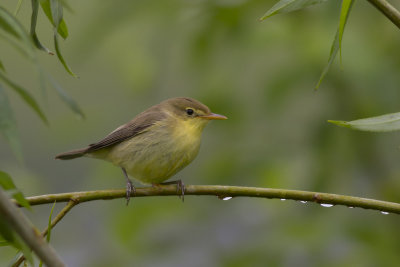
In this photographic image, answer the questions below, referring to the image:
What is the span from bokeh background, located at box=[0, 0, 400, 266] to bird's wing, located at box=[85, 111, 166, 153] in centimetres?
16

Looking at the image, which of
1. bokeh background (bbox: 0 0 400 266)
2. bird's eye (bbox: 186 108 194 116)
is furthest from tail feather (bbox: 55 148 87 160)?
bird's eye (bbox: 186 108 194 116)

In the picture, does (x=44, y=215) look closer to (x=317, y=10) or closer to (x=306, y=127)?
(x=306, y=127)

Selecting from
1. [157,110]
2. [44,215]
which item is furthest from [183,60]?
[44,215]

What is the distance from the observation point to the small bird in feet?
13.9

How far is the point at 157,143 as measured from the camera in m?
4.38

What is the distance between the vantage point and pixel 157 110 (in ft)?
16.0

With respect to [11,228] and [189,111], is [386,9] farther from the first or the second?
[189,111]

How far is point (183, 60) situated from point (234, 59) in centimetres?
39

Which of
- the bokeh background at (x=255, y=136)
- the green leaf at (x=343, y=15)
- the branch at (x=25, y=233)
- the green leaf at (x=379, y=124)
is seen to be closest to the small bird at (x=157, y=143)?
the bokeh background at (x=255, y=136)

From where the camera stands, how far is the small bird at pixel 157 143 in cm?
423

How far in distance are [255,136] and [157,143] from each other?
747 mm

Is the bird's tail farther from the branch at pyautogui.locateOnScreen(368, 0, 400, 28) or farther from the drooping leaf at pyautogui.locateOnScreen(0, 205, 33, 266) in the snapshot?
the drooping leaf at pyautogui.locateOnScreen(0, 205, 33, 266)

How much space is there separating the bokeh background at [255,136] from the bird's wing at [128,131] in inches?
6.4

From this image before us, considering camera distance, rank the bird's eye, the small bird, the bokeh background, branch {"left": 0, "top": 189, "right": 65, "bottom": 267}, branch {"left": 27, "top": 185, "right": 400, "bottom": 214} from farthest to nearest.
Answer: the bird's eye → the small bird → the bokeh background → branch {"left": 27, "top": 185, "right": 400, "bottom": 214} → branch {"left": 0, "top": 189, "right": 65, "bottom": 267}
